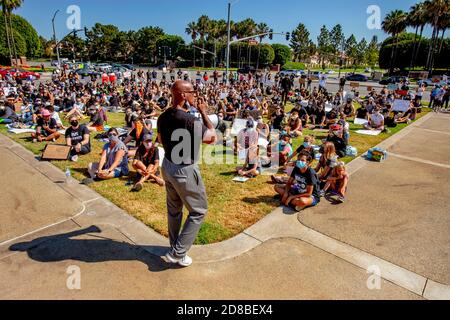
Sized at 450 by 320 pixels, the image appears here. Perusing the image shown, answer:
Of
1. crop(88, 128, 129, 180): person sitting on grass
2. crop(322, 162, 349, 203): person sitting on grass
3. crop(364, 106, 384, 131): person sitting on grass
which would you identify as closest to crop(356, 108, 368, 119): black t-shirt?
crop(364, 106, 384, 131): person sitting on grass

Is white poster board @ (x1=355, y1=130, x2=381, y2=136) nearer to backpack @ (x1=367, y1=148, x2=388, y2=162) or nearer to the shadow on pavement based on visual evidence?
backpack @ (x1=367, y1=148, x2=388, y2=162)

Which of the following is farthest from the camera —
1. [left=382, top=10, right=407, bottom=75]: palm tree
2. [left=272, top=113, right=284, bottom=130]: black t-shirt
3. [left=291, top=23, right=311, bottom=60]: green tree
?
[left=291, top=23, right=311, bottom=60]: green tree

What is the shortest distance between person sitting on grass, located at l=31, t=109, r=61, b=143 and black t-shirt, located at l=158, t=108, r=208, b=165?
8.48 metres

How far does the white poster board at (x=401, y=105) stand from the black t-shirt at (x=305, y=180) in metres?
12.9

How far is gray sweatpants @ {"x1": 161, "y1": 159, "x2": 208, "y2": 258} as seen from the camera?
11.6ft

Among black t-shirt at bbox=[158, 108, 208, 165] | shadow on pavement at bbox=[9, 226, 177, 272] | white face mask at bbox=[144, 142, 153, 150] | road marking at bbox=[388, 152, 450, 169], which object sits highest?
black t-shirt at bbox=[158, 108, 208, 165]

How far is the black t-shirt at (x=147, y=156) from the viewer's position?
7086 millimetres

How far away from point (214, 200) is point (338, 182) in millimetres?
2693

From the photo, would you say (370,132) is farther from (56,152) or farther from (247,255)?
(56,152)

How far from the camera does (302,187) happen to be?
590cm

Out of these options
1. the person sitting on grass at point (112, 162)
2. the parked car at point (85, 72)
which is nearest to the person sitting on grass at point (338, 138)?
the person sitting on grass at point (112, 162)

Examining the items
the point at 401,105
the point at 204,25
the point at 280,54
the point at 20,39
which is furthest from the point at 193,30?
the point at 401,105

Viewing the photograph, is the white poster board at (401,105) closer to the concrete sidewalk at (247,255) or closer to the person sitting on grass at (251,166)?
the concrete sidewalk at (247,255)

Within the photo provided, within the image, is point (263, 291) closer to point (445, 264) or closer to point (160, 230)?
point (160, 230)
